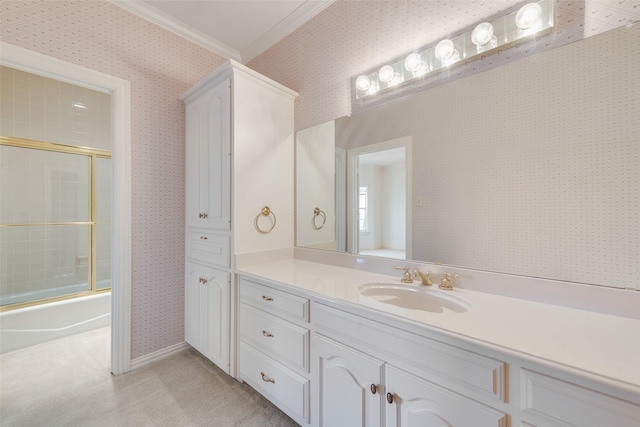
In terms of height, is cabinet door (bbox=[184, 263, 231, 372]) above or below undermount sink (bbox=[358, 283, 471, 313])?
below

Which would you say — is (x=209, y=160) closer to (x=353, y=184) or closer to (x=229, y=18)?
(x=353, y=184)

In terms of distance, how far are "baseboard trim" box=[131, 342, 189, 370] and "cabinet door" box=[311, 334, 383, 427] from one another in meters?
1.48

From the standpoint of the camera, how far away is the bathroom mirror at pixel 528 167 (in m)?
0.96

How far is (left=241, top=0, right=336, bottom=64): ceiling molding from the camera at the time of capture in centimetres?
191

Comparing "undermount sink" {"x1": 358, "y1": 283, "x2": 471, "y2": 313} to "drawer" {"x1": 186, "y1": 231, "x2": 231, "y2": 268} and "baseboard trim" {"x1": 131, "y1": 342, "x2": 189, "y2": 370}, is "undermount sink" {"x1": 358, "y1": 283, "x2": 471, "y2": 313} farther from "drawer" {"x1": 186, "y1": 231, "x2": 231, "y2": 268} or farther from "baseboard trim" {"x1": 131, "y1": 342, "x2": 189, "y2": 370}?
"baseboard trim" {"x1": 131, "y1": 342, "x2": 189, "y2": 370}

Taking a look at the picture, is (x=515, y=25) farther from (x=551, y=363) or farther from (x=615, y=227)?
(x=551, y=363)

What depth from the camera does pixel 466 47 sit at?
4.25 ft

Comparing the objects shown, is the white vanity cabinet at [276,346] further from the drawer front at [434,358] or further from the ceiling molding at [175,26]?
the ceiling molding at [175,26]

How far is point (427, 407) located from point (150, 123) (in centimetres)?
247

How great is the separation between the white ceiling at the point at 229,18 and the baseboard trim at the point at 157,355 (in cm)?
260

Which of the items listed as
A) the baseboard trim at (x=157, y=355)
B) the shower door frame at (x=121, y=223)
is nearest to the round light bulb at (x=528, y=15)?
the shower door frame at (x=121, y=223)

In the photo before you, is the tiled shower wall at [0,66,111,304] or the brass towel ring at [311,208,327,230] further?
the tiled shower wall at [0,66,111,304]

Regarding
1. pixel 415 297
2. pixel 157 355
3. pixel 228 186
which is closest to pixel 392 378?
pixel 415 297

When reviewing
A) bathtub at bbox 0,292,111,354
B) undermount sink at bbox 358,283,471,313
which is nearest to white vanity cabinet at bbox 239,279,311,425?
undermount sink at bbox 358,283,471,313
